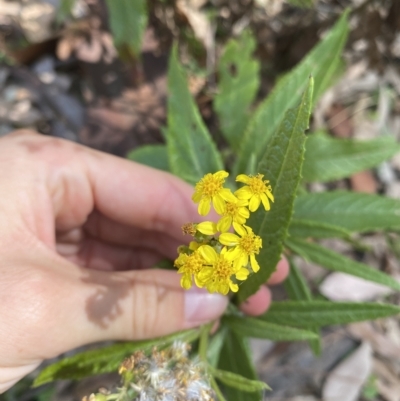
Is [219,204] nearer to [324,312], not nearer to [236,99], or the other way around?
[324,312]

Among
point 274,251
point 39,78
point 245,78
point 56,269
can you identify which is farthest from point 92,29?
point 274,251

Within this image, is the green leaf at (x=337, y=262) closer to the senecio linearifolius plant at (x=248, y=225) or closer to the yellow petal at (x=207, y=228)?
the senecio linearifolius plant at (x=248, y=225)

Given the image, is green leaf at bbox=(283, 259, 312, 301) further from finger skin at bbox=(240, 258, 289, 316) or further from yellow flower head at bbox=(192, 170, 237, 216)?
yellow flower head at bbox=(192, 170, 237, 216)

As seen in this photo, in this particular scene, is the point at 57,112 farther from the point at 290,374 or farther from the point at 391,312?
the point at 391,312

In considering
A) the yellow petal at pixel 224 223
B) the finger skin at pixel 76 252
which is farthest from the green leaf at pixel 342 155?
the yellow petal at pixel 224 223

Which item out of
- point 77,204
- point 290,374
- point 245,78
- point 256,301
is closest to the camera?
point 256,301

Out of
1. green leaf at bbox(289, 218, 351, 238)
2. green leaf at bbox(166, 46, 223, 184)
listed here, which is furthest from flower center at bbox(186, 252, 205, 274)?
green leaf at bbox(166, 46, 223, 184)

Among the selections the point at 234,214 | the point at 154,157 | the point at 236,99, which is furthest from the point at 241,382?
the point at 236,99
